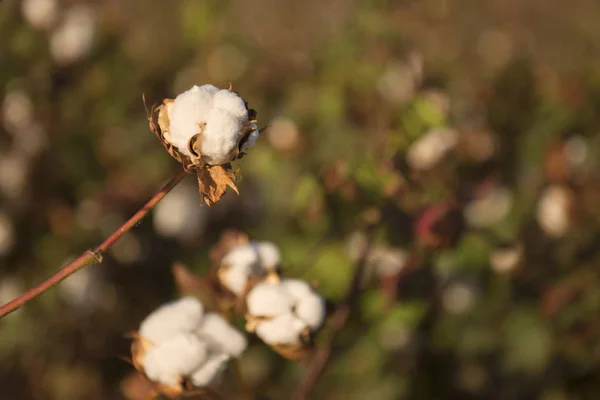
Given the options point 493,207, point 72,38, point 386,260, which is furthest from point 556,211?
point 72,38

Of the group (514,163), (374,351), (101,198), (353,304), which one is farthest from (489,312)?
(101,198)

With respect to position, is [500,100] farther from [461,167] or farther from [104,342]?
[104,342]

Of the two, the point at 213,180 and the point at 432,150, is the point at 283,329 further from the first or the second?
the point at 432,150

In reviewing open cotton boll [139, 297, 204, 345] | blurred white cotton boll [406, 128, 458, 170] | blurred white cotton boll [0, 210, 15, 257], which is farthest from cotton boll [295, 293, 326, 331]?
blurred white cotton boll [0, 210, 15, 257]

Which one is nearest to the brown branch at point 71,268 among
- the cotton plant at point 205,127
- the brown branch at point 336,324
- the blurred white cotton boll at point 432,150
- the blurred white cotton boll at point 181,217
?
the cotton plant at point 205,127

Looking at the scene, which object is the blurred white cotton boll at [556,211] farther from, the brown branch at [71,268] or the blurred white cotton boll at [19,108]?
the blurred white cotton boll at [19,108]

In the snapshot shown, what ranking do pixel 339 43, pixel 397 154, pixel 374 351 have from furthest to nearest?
pixel 339 43 → pixel 374 351 → pixel 397 154

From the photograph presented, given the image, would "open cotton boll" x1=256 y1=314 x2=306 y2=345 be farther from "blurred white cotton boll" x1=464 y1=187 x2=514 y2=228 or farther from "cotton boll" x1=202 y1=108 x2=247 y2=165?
"blurred white cotton boll" x1=464 y1=187 x2=514 y2=228
